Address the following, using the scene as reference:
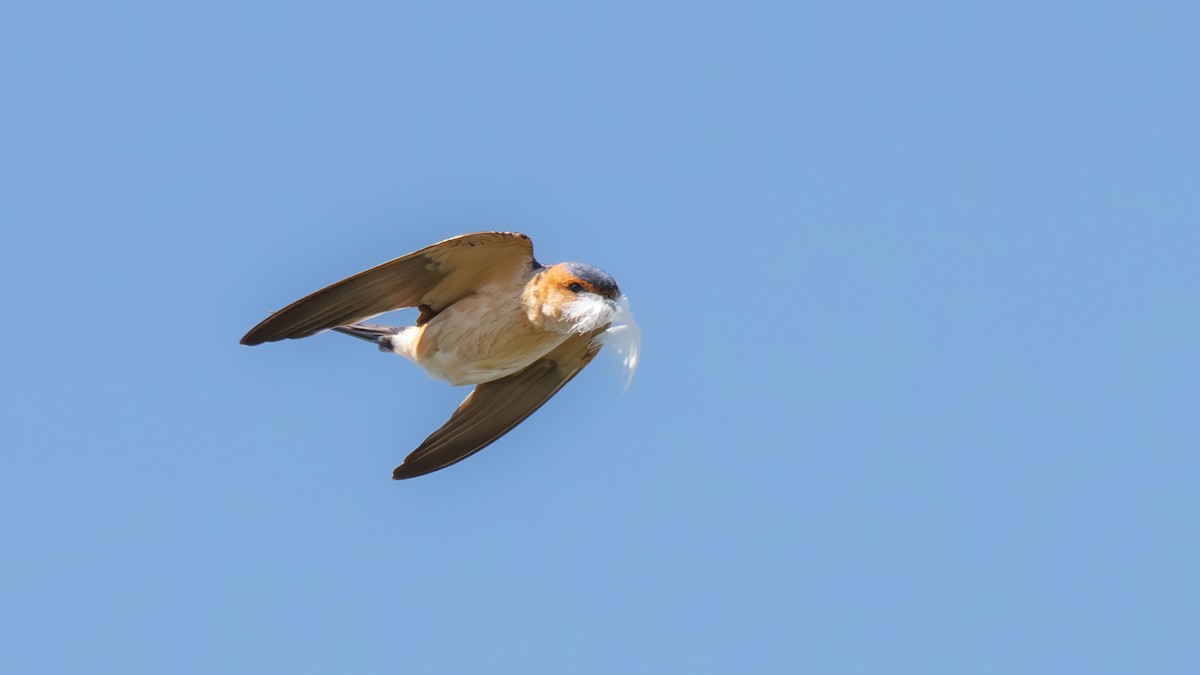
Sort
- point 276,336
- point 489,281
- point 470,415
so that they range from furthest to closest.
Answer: point 470,415 → point 489,281 → point 276,336

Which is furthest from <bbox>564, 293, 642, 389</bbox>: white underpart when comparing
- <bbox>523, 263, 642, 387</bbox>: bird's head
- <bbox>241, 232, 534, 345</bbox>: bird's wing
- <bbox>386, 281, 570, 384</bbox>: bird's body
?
<bbox>241, 232, 534, 345</bbox>: bird's wing

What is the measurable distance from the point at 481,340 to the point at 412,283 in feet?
2.05

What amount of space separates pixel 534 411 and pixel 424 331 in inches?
47.7

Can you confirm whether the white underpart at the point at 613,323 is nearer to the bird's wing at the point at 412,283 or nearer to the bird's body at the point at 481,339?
the bird's body at the point at 481,339

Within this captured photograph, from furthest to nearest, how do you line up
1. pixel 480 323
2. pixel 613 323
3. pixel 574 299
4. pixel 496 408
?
pixel 496 408
pixel 613 323
pixel 480 323
pixel 574 299

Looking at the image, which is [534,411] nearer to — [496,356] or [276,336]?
[496,356]

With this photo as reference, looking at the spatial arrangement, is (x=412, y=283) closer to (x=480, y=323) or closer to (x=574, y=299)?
(x=480, y=323)

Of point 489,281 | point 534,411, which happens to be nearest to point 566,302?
point 489,281

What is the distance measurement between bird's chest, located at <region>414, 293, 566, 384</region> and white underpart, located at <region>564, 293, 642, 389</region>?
0.31 meters

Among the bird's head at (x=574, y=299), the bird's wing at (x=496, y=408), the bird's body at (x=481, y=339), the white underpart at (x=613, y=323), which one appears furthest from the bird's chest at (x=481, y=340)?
the bird's wing at (x=496, y=408)

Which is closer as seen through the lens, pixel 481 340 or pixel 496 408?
pixel 481 340

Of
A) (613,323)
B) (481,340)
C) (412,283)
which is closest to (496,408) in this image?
(481,340)

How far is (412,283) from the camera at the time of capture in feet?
41.9

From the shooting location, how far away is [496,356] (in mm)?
13078
